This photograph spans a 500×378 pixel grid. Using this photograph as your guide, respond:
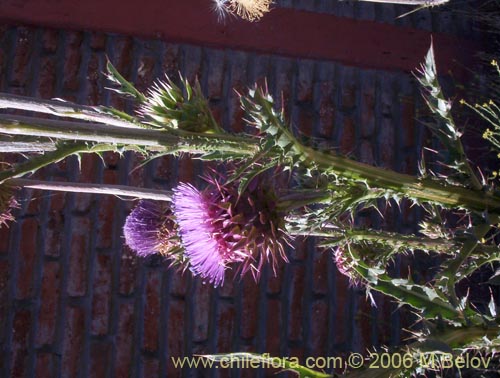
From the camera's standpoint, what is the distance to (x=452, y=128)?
176 centimetres

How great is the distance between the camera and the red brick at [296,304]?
3.29m

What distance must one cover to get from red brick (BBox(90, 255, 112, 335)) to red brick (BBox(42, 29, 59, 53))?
108cm

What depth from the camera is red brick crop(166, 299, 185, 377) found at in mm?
3100

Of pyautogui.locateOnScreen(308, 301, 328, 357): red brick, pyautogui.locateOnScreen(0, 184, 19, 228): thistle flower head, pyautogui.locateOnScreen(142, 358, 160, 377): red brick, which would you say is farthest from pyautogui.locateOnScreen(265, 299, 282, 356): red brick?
pyautogui.locateOnScreen(0, 184, 19, 228): thistle flower head

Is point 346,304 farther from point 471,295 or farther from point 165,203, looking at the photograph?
point 165,203

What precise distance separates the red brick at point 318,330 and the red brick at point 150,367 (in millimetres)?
797

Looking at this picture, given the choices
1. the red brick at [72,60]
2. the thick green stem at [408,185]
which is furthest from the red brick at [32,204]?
the thick green stem at [408,185]

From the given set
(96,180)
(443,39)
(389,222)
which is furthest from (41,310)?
(443,39)

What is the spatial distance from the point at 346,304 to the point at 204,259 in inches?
78.2

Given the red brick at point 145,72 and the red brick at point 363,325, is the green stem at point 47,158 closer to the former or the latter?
the red brick at point 145,72

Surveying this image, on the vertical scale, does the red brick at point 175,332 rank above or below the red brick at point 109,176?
below

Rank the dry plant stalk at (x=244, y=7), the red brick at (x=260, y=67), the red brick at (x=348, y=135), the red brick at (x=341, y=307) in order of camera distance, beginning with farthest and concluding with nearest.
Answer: the red brick at (x=348, y=135), the red brick at (x=260, y=67), the red brick at (x=341, y=307), the dry plant stalk at (x=244, y=7)

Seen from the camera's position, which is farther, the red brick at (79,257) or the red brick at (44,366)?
the red brick at (79,257)

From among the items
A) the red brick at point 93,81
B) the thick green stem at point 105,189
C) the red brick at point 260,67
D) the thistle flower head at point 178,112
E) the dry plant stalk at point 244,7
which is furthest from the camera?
the red brick at point 260,67
